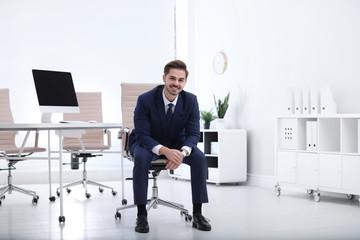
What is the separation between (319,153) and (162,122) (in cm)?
196

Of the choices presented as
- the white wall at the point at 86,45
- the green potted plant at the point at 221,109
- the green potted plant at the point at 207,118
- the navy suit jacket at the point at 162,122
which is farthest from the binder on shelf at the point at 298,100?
the white wall at the point at 86,45

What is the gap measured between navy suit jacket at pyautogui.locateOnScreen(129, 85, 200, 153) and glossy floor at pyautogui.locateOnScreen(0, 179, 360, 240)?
0.60 metres

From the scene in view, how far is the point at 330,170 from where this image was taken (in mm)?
4676

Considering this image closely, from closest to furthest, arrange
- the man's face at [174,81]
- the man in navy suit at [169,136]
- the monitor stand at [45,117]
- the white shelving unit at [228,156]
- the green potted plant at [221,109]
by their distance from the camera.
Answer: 1. the man in navy suit at [169,136]
2. the man's face at [174,81]
3. the monitor stand at [45,117]
4. the white shelving unit at [228,156]
5. the green potted plant at [221,109]

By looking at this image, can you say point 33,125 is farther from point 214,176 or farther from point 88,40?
point 88,40

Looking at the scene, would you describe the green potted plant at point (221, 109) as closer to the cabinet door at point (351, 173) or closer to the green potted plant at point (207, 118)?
A: the green potted plant at point (207, 118)

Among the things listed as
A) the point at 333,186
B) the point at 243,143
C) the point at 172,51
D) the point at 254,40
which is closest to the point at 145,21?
the point at 172,51

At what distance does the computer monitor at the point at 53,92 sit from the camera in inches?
171

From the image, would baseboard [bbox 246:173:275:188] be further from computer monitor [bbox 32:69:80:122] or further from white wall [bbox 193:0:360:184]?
computer monitor [bbox 32:69:80:122]

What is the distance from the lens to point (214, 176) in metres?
6.17

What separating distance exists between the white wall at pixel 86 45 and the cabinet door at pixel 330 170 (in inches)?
149

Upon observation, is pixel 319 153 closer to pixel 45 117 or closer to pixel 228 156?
pixel 228 156

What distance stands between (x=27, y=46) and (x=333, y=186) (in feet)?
16.3

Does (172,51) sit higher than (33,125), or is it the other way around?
(172,51)
